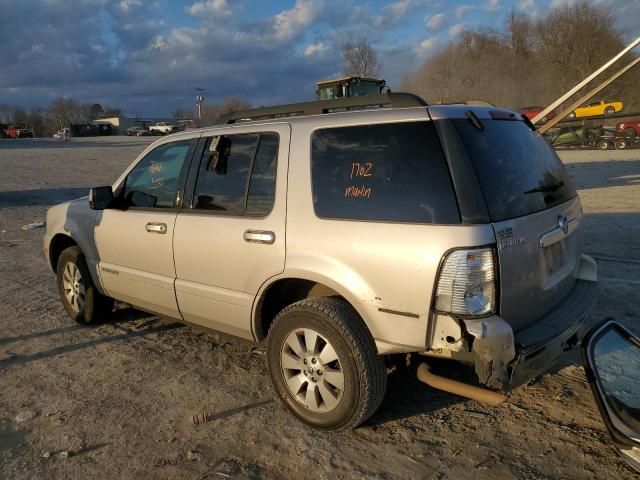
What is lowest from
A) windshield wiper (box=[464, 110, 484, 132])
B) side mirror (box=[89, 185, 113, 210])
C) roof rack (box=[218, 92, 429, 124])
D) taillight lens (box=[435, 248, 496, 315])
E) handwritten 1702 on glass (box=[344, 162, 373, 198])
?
taillight lens (box=[435, 248, 496, 315])

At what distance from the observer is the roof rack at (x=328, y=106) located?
121 inches

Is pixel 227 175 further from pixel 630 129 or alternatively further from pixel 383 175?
pixel 630 129

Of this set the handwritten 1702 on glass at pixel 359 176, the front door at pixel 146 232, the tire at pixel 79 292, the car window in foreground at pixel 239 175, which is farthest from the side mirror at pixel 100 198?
the handwritten 1702 on glass at pixel 359 176

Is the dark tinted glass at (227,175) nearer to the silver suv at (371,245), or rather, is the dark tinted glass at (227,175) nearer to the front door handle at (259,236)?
the silver suv at (371,245)

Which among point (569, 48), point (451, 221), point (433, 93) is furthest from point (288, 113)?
point (569, 48)

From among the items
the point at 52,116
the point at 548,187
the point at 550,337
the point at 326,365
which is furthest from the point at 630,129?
the point at 52,116

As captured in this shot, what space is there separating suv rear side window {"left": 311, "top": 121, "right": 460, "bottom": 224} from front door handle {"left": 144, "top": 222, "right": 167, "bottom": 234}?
4.77 ft

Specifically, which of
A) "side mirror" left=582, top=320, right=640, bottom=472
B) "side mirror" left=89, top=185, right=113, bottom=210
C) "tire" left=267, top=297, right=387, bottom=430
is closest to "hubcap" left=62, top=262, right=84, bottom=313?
"side mirror" left=89, top=185, right=113, bottom=210

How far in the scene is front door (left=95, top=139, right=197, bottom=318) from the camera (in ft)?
13.2

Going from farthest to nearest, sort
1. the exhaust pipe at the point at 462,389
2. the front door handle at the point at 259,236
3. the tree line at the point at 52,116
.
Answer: the tree line at the point at 52,116
the front door handle at the point at 259,236
the exhaust pipe at the point at 462,389

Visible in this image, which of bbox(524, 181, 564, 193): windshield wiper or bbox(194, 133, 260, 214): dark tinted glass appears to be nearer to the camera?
bbox(524, 181, 564, 193): windshield wiper

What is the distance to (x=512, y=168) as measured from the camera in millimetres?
2934

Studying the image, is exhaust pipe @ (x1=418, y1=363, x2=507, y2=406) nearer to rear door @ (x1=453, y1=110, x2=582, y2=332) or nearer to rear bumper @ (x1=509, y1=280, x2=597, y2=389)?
rear bumper @ (x1=509, y1=280, x2=597, y2=389)

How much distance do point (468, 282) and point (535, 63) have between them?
6223cm
